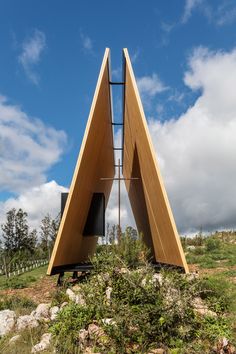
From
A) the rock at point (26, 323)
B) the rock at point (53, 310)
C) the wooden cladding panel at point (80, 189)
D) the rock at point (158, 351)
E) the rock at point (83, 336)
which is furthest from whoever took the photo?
the wooden cladding panel at point (80, 189)

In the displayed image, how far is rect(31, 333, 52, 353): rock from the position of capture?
12.4 feet

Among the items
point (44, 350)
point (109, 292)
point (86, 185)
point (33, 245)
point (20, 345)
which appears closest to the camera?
point (44, 350)

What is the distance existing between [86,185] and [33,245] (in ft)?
75.4

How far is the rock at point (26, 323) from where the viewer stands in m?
4.60

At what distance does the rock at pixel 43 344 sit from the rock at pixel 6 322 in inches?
30.9

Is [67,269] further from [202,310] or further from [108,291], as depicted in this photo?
[202,310]

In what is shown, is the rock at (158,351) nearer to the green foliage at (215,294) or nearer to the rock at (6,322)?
the green foliage at (215,294)

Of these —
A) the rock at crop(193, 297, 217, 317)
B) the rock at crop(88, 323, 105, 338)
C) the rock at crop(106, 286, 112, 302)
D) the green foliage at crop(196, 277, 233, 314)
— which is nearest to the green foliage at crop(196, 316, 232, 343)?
the rock at crop(193, 297, 217, 317)

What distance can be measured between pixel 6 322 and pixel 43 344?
1.12 m

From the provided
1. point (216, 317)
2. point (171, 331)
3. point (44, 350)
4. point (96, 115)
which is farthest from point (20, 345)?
point (96, 115)

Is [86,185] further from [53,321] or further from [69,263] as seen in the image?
[53,321]

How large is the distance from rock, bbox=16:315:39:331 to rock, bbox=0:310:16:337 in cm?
9

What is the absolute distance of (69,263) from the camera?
8836 mm

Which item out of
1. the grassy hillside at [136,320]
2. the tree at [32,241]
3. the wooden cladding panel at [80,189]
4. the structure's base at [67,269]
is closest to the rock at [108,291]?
the grassy hillside at [136,320]
